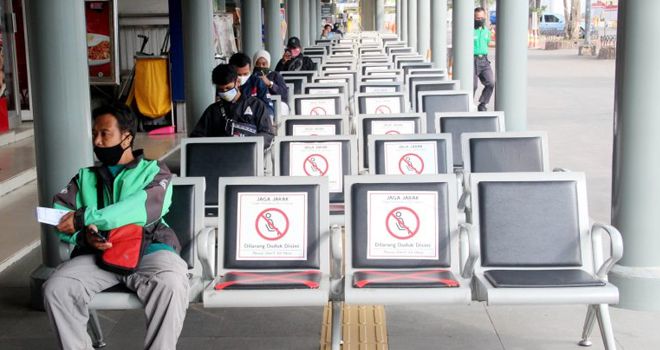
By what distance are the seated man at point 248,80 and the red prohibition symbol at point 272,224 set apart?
3.32 meters

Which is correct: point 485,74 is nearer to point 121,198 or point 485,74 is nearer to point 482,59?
point 482,59

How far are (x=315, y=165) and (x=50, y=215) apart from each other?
235 cm

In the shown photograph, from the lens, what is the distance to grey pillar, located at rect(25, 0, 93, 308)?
5.88 m

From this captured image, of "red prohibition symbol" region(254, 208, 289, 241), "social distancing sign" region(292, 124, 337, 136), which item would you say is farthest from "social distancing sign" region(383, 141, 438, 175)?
"red prohibition symbol" region(254, 208, 289, 241)

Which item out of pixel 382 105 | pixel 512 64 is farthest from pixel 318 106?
pixel 512 64

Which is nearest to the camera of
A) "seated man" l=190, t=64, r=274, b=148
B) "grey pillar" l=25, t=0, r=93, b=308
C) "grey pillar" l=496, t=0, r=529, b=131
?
"grey pillar" l=25, t=0, r=93, b=308

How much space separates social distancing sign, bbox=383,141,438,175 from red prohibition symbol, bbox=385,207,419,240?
1474 mm

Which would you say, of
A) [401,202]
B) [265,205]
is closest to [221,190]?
[265,205]

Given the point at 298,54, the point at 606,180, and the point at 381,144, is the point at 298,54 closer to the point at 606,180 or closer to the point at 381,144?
the point at 606,180

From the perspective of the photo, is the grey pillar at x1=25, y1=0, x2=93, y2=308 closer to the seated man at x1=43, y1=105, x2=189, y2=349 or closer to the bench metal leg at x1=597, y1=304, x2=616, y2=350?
the seated man at x1=43, y1=105, x2=189, y2=349

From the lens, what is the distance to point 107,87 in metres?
16.7

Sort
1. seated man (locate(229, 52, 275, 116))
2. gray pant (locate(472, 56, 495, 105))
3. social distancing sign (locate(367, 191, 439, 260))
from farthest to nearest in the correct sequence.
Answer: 1. gray pant (locate(472, 56, 495, 105))
2. seated man (locate(229, 52, 275, 116))
3. social distancing sign (locate(367, 191, 439, 260))

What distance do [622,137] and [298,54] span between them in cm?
951

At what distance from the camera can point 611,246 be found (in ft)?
15.0
